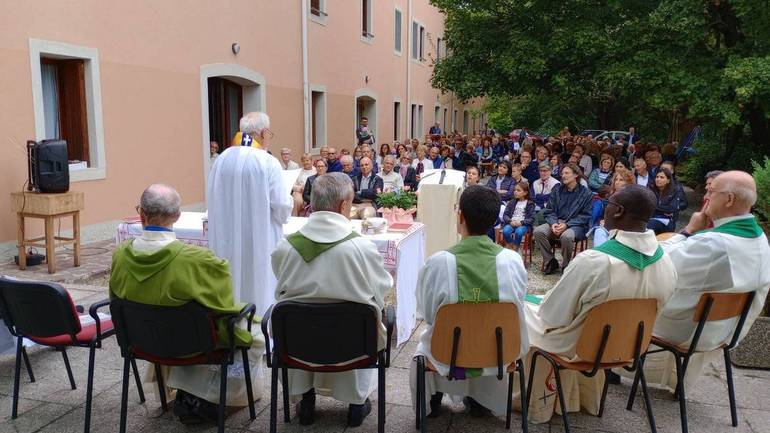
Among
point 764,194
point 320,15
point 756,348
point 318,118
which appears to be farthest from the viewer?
point 318,118

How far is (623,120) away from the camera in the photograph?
27.9m

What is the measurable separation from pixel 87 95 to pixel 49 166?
1.83 meters

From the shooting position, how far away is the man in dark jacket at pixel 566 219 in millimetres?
7062

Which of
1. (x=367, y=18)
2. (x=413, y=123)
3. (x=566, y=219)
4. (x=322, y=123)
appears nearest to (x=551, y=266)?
(x=566, y=219)

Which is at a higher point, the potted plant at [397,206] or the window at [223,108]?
the window at [223,108]

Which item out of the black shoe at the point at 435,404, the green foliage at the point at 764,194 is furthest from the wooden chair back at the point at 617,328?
the green foliage at the point at 764,194

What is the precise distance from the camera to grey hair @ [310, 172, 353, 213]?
3189 mm

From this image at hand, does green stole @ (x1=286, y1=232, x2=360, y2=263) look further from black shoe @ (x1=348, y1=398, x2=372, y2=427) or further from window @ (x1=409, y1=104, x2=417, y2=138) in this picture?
window @ (x1=409, y1=104, x2=417, y2=138)

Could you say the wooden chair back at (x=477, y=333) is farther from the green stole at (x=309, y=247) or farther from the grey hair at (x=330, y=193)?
the grey hair at (x=330, y=193)

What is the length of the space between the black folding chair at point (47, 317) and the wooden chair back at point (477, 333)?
5.83 feet

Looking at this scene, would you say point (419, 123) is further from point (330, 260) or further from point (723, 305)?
point (330, 260)

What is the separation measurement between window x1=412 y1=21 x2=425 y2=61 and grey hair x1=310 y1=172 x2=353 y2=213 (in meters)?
21.5

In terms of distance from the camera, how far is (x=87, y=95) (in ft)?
27.0

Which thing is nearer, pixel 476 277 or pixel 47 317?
pixel 476 277
